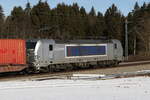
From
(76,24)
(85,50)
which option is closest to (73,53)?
(85,50)

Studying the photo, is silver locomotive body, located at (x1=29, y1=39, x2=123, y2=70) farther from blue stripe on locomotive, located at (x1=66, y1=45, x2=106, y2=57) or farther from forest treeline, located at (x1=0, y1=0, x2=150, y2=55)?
forest treeline, located at (x1=0, y1=0, x2=150, y2=55)

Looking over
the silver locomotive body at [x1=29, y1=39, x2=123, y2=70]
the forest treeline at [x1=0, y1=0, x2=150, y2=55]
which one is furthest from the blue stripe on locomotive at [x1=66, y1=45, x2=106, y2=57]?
the forest treeline at [x1=0, y1=0, x2=150, y2=55]

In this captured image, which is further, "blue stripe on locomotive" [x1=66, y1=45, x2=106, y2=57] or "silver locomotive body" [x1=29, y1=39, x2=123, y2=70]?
"blue stripe on locomotive" [x1=66, y1=45, x2=106, y2=57]

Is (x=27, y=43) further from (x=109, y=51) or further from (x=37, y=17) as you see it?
(x=37, y=17)

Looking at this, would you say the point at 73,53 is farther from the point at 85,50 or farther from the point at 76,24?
the point at 76,24

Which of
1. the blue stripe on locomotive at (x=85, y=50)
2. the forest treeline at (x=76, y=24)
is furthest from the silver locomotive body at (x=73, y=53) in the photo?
the forest treeline at (x=76, y=24)

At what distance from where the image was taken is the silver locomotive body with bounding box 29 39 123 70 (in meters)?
31.3

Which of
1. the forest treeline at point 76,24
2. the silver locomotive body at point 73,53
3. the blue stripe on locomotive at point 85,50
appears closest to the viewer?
the silver locomotive body at point 73,53

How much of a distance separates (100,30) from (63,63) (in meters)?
69.7

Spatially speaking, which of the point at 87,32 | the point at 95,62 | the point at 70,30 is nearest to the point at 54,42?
the point at 95,62

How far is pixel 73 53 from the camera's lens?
35.2 metres

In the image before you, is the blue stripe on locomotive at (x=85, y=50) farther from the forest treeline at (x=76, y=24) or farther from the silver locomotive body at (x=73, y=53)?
the forest treeline at (x=76, y=24)

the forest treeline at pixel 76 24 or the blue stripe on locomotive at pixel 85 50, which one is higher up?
the forest treeline at pixel 76 24

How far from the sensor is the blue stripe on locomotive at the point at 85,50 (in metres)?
35.0
